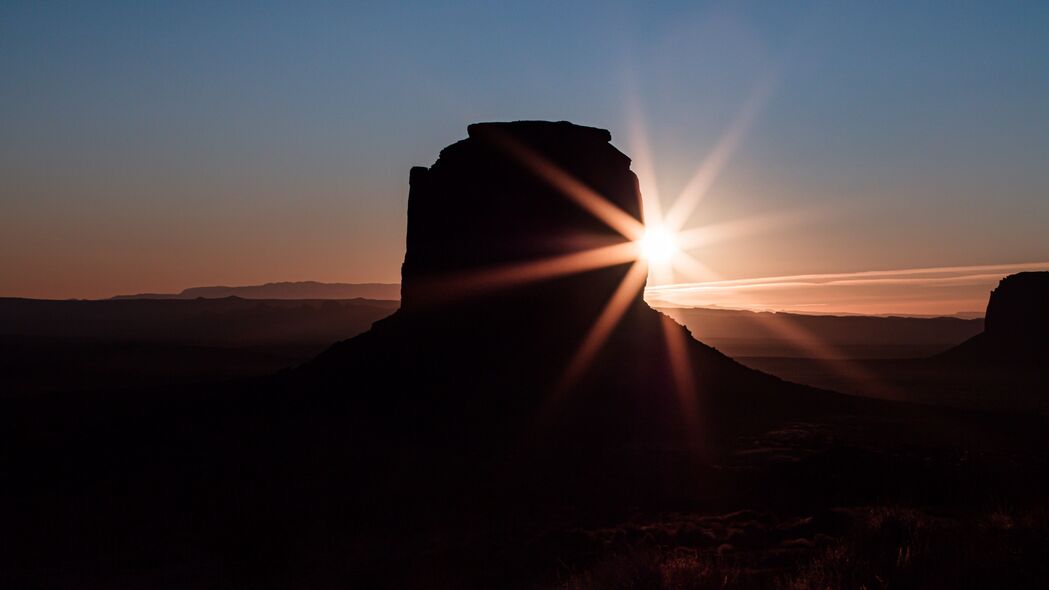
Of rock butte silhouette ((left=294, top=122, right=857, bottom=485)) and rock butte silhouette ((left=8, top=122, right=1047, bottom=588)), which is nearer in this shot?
rock butte silhouette ((left=8, top=122, right=1047, bottom=588))

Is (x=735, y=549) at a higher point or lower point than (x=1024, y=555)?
lower

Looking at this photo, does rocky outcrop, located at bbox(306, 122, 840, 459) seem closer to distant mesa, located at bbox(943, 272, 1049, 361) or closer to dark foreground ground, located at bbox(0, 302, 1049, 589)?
dark foreground ground, located at bbox(0, 302, 1049, 589)

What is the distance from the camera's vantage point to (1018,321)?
5788cm

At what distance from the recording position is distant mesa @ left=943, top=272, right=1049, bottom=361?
56.0m

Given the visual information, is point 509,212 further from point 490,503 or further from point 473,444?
point 490,503

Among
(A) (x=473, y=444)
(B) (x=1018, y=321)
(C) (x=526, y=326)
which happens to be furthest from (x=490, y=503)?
(B) (x=1018, y=321)

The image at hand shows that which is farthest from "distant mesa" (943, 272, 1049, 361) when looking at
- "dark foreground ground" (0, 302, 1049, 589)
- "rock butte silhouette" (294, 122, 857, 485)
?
"rock butte silhouette" (294, 122, 857, 485)

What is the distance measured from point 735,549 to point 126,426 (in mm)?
21354

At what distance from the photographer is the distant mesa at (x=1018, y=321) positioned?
184ft

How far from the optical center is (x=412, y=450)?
22047mm

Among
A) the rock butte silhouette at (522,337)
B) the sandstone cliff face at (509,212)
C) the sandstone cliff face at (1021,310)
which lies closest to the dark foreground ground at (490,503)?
the rock butte silhouette at (522,337)

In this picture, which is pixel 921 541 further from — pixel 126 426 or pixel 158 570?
pixel 126 426

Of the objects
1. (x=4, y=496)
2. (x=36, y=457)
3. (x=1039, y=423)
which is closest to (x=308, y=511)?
(x=4, y=496)

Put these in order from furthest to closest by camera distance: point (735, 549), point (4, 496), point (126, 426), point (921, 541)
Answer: point (126, 426)
point (4, 496)
point (735, 549)
point (921, 541)
